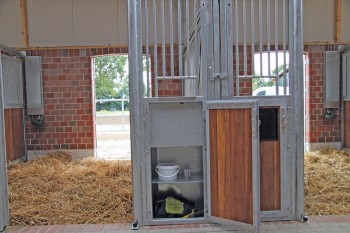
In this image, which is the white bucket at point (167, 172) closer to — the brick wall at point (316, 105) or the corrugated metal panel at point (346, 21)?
the brick wall at point (316, 105)

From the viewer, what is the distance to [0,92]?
2768mm

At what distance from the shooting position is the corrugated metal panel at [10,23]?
592 centimetres

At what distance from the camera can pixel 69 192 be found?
392cm

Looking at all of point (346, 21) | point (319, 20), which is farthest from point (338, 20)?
point (319, 20)

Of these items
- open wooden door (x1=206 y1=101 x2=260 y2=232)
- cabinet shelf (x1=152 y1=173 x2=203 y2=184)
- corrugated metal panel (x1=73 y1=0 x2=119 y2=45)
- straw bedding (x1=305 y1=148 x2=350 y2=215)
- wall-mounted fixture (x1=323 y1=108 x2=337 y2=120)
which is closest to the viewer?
open wooden door (x1=206 y1=101 x2=260 y2=232)

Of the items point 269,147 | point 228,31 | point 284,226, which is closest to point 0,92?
Answer: point 228,31

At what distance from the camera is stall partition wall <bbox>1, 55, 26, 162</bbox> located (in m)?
5.29

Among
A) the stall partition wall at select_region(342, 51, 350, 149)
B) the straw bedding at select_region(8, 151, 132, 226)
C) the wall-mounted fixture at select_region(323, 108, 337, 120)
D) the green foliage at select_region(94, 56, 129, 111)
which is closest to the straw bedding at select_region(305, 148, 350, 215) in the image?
the stall partition wall at select_region(342, 51, 350, 149)

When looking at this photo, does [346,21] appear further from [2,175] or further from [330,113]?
[2,175]

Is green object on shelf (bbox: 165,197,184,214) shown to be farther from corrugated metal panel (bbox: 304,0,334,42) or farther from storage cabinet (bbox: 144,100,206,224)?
corrugated metal panel (bbox: 304,0,334,42)

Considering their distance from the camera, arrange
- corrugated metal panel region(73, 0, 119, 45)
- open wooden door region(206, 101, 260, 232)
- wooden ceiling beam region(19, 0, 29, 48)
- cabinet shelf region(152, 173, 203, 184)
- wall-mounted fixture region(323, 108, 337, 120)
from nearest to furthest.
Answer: open wooden door region(206, 101, 260, 232), cabinet shelf region(152, 173, 203, 184), wooden ceiling beam region(19, 0, 29, 48), corrugated metal panel region(73, 0, 119, 45), wall-mounted fixture region(323, 108, 337, 120)

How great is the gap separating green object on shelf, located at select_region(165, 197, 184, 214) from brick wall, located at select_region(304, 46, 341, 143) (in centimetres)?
429

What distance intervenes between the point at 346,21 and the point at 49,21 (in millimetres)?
5817

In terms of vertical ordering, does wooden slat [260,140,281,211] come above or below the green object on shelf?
above
